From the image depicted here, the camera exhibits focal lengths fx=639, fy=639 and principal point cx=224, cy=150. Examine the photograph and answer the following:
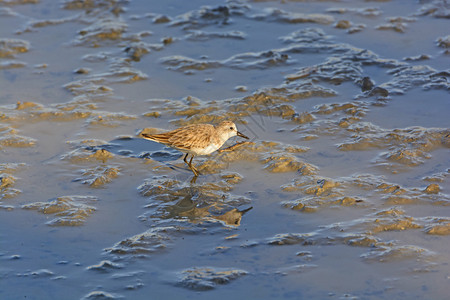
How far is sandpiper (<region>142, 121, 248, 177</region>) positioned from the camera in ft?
25.5

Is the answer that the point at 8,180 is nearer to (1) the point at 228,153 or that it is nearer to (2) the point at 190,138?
(2) the point at 190,138

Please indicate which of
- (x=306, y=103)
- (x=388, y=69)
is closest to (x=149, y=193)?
(x=306, y=103)

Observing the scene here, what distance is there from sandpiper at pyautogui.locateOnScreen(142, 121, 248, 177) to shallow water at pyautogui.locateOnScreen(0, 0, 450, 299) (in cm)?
33

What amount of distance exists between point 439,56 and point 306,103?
8.72 feet

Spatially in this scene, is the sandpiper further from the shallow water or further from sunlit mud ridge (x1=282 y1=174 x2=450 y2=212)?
sunlit mud ridge (x1=282 y1=174 x2=450 y2=212)

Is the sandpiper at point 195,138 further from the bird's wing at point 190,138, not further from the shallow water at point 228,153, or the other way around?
the shallow water at point 228,153

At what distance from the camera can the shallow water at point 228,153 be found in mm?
6020

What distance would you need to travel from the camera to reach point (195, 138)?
25.6 ft

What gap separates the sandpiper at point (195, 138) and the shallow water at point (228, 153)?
33cm

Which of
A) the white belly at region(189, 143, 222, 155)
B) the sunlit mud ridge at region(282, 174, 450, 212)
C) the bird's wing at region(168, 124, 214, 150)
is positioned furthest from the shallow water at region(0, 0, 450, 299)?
the bird's wing at region(168, 124, 214, 150)

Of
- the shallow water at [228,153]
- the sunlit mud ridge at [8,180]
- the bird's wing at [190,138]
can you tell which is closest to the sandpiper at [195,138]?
the bird's wing at [190,138]

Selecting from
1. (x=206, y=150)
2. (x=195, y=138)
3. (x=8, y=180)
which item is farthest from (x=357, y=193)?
(x=8, y=180)

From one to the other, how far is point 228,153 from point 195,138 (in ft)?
2.43

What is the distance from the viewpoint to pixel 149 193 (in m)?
7.45
